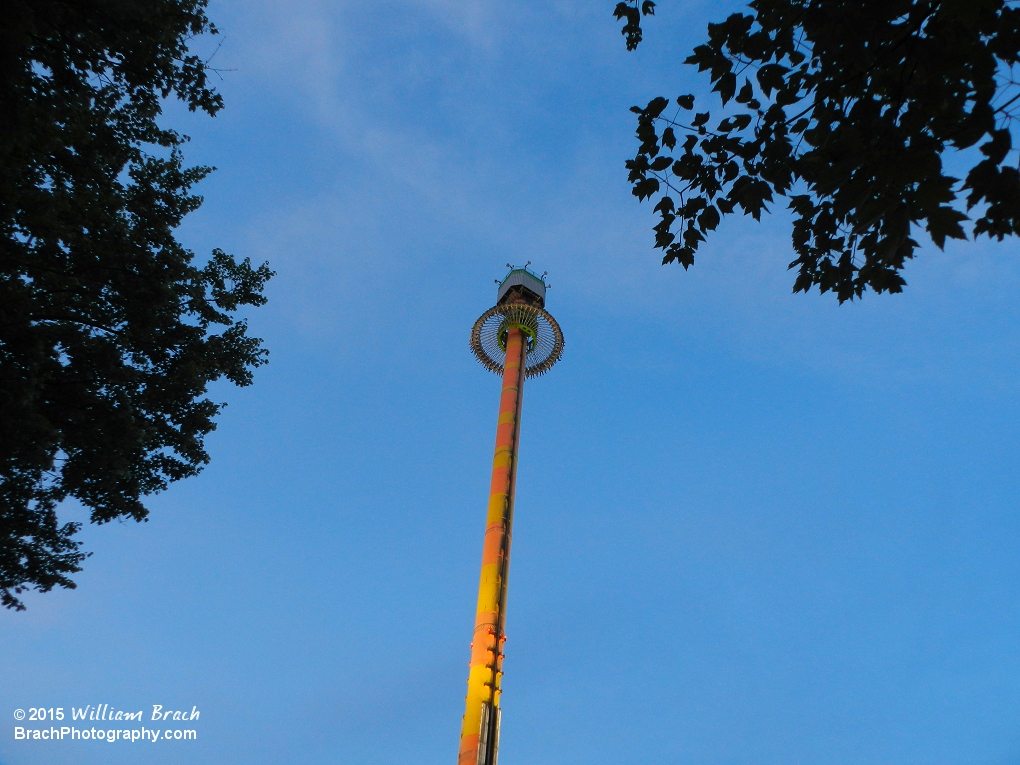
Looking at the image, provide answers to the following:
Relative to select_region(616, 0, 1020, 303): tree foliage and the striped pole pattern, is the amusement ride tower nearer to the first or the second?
the striped pole pattern

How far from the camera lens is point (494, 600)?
1110 inches

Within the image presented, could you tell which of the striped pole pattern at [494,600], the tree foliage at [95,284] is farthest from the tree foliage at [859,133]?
the striped pole pattern at [494,600]

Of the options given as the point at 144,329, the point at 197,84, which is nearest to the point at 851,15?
the point at 197,84

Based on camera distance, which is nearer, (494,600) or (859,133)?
(859,133)

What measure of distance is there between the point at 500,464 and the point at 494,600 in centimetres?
653

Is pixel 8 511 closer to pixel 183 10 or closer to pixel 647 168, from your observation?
pixel 183 10

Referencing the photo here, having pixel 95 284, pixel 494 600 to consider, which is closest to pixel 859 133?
pixel 95 284

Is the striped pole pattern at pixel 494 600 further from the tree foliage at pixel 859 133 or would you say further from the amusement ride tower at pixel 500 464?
the tree foliage at pixel 859 133

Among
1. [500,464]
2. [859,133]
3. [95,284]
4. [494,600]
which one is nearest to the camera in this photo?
[859,133]

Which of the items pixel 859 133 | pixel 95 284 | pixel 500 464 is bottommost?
pixel 859 133

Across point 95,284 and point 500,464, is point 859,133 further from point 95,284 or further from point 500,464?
point 500,464

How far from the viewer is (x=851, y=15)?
544 cm

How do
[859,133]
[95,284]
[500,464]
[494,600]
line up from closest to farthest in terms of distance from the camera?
[859,133], [95,284], [494,600], [500,464]

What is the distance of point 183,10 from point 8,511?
10064 millimetres
